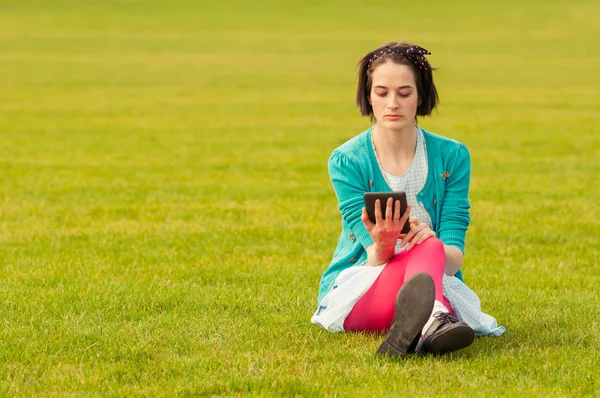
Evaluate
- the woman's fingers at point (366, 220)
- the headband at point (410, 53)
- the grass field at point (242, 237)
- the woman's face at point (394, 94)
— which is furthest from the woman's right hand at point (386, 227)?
the headband at point (410, 53)

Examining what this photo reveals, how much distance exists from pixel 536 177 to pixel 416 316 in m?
9.05

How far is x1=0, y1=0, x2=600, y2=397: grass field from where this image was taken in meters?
5.38

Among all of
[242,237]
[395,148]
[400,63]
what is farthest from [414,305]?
[242,237]

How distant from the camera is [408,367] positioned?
5.35m

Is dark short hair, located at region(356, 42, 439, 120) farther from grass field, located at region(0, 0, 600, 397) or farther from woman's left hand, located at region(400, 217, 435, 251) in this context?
grass field, located at region(0, 0, 600, 397)

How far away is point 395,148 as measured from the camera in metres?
6.16

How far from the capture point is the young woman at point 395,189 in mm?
5691

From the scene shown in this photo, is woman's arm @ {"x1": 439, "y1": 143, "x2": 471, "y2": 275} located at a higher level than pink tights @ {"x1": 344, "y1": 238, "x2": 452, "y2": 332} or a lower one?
higher

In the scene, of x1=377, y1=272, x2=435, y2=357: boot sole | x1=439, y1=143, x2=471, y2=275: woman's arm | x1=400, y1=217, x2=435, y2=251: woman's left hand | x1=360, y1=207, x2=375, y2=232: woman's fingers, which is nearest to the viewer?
x1=377, y1=272, x2=435, y2=357: boot sole

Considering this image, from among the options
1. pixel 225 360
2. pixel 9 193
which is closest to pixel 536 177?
pixel 9 193

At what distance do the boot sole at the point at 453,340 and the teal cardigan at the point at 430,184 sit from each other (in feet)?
2.46

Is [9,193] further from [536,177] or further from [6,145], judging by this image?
[536,177]

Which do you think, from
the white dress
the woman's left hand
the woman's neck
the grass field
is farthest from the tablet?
the grass field

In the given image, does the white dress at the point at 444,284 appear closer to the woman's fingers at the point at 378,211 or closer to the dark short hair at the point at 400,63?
the dark short hair at the point at 400,63
